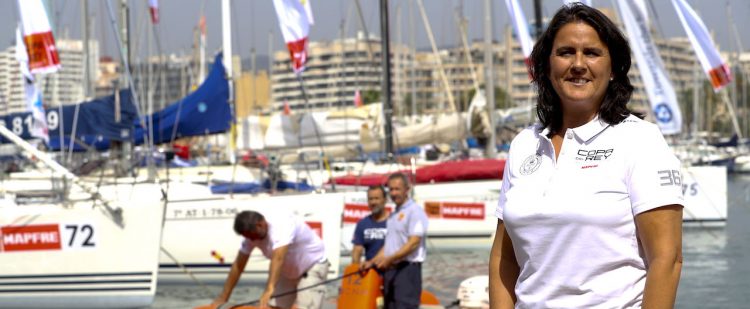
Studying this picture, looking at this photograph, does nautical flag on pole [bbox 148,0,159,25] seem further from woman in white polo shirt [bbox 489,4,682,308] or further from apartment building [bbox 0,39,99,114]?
woman in white polo shirt [bbox 489,4,682,308]

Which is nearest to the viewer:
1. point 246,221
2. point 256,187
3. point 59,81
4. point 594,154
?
point 594,154

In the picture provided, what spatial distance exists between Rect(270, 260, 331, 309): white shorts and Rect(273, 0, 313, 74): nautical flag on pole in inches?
402

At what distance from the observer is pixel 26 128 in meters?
23.6

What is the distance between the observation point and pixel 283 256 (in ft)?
30.7

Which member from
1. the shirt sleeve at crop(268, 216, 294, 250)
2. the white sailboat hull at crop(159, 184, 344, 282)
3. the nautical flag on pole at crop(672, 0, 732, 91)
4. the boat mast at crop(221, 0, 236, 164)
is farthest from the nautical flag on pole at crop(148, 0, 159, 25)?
the shirt sleeve at crop(268, 216, 294, 250)

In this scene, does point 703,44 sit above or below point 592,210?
above

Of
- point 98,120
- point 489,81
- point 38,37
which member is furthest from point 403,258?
point 489,81

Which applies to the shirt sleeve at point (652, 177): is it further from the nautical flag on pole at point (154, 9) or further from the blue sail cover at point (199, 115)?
the nautical flag on pole at point (154, 9)

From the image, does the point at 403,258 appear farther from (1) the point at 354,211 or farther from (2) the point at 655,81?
(2) the point at 655,81

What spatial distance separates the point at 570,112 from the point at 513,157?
0.19 m

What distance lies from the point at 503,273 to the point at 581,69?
1.84 ft

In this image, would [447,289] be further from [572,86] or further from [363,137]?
[572,86]

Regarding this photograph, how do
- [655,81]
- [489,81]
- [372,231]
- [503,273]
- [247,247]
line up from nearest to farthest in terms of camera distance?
[503,273] < [247,247] < [372,231] < [655,81] < [489,81]

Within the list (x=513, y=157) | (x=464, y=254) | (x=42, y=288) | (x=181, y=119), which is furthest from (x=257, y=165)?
(x=513, y=157)
